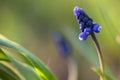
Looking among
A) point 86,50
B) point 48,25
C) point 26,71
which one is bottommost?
point 26,71

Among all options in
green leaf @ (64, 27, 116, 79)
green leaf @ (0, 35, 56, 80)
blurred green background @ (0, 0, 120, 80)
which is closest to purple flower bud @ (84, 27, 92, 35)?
green leaf @ (0, 35, 56, 80)

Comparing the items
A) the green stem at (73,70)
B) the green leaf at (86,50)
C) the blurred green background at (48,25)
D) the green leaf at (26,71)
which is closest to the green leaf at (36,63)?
the green leaf at (26,71)

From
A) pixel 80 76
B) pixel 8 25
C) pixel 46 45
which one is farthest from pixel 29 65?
pixel 8 25

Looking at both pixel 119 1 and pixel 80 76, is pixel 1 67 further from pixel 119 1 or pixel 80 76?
pixel 119 1

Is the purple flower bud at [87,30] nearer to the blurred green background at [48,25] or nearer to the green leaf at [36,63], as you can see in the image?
the green leaf at [36,63]

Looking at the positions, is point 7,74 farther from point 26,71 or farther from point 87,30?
point 87,30

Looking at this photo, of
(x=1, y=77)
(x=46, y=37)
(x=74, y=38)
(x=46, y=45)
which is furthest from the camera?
(x=46, y=37)

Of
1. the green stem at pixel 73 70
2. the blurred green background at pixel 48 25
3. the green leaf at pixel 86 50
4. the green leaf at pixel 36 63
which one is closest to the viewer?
the green leaf at pixel 36 63

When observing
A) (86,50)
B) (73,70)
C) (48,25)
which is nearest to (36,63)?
(86,50)

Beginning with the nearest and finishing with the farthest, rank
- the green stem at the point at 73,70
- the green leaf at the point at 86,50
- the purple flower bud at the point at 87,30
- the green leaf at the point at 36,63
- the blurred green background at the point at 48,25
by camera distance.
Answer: the purple flower bud at the point at 87,30 < the green leaf at the point at 36,63 < the green leaf at the point at 86,50 < the green stem at the point at 73,70 < the blurred green background at the point at 48,25

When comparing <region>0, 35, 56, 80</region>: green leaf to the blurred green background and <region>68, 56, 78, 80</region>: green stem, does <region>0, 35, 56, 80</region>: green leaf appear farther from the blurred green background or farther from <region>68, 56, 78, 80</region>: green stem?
the blurred green background

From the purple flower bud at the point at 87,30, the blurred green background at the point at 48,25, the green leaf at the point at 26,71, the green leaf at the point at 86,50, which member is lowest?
the green leaf at the point at 26,71
